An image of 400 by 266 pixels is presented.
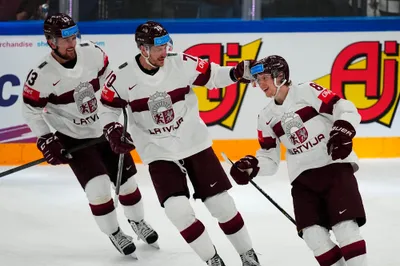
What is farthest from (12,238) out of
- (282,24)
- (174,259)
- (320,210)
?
(282,24)

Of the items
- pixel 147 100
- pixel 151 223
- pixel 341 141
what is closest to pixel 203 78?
pixel 147 100

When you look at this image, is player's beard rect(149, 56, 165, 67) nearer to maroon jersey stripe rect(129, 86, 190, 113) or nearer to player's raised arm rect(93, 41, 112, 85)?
maroon jersey stripe rect(129, 86, 190, 113)

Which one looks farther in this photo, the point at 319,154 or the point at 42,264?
the point at 42,264

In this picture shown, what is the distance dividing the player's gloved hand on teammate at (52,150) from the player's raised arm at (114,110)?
276 mm

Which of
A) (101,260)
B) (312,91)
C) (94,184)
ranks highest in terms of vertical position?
(312,91)

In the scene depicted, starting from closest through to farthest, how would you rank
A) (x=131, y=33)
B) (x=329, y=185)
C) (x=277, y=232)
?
(x=329, y=185)
(x=277, y=232)
(x=131, y=33)

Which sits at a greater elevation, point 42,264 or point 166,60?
point 166,60

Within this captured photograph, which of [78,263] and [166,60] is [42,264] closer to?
[78,263]

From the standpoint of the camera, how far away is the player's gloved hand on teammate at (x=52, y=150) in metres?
4.80

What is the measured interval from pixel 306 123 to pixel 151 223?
170 centimetres

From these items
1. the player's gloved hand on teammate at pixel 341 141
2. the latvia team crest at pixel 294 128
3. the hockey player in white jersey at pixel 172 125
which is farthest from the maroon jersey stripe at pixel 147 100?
the player's gloved hand on teammate at pixel 341 141

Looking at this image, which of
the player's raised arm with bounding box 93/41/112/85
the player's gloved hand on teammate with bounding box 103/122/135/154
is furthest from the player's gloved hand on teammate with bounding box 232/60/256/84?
the player's raised arm with bounding box 93/41/112/85

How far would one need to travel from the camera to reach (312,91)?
4195mm

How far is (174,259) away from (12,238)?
0.98 meters
